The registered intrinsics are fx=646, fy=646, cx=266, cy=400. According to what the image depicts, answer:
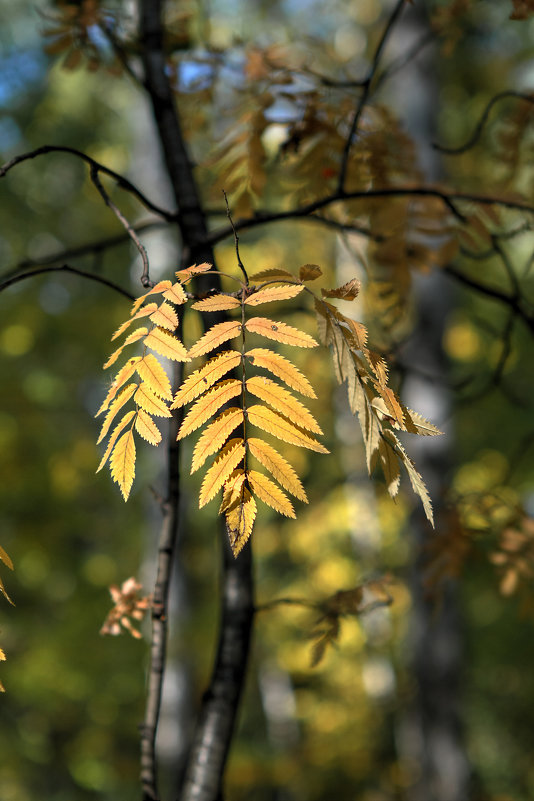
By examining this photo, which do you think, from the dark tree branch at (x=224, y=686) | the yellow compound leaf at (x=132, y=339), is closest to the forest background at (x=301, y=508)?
the dark tree branch at (x=224, y=686)

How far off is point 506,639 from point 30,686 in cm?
686

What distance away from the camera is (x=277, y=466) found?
880mm

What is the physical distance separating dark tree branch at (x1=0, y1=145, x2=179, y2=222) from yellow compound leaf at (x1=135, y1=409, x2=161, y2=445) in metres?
0.44

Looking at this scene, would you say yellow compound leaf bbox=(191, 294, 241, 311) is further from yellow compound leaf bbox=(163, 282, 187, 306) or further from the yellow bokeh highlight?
the yellow bokeh highlight

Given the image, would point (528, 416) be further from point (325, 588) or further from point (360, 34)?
point (360, 34)

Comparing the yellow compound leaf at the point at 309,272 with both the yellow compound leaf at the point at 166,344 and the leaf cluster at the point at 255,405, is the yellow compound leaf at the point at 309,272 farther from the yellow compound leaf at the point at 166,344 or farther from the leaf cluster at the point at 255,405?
the yellow compound leaf at the point at 166,344

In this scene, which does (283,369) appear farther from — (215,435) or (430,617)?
(430,617)

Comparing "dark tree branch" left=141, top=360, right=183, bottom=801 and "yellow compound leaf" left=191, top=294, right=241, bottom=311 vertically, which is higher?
"yellow compound leaf" left=191, top=294, right=241, bottom=311

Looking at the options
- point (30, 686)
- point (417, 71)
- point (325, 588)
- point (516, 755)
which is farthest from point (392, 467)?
point (516, 755)

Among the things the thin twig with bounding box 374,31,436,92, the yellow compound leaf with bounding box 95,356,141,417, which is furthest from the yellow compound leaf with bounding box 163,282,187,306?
the thin twig with bounding box 374,31,436,92

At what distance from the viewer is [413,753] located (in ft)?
34.9

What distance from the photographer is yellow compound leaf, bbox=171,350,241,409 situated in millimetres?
847

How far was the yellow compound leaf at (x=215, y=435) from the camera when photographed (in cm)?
86

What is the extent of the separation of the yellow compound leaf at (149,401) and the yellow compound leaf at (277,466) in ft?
0.42
